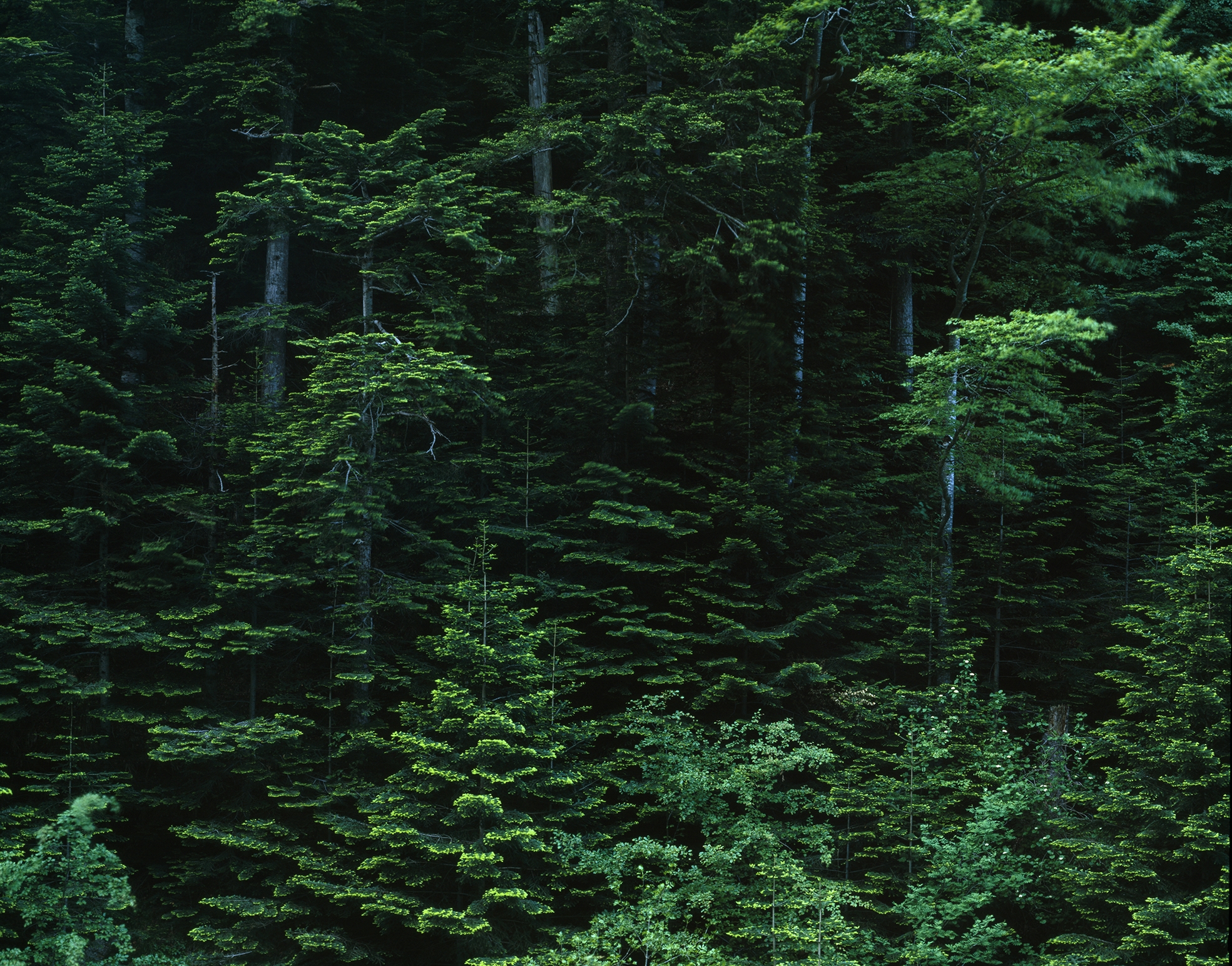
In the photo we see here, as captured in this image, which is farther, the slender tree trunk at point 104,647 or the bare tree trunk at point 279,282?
the bare tree trunk at point 279,282

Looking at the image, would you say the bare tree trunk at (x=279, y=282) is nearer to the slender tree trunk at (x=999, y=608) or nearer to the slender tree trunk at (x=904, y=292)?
the slender tree trunk at (x=904, y=292)

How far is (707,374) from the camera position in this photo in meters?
12.6

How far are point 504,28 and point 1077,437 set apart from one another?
1327cm

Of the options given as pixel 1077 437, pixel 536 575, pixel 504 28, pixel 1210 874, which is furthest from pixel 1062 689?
pixel 504 28

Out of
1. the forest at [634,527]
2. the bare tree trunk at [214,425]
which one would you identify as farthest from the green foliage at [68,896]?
the bare tree trunk at [214,425]

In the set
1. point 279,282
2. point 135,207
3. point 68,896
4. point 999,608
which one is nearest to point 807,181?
point 999,608

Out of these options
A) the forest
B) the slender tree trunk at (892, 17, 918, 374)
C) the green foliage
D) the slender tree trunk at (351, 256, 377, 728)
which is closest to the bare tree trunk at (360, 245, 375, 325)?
the forest

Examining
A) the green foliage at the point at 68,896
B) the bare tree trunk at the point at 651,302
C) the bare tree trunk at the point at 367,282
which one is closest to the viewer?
the green foliage at the point at 68,896

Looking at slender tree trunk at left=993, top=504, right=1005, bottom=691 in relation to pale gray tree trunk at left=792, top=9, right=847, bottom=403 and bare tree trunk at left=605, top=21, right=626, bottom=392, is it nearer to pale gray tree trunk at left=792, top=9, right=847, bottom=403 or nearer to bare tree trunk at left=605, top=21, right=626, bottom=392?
pale gray tree trunk at left=792, top=9, right=847, bottom=403

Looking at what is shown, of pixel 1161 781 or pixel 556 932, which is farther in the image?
pixel 556 932

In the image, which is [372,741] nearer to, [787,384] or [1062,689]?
[787,384]

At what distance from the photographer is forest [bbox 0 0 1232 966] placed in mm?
8383

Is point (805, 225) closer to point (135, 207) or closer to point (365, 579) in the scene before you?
point (365, 579)

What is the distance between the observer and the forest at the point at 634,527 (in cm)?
838
